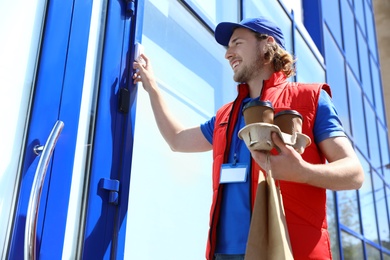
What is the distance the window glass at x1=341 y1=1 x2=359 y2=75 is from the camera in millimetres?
6692

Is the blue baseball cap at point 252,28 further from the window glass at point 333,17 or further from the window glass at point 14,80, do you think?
the window glass at point 333,17

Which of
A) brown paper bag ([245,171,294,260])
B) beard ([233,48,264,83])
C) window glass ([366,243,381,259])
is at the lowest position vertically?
window glass ([366,243,381,259])

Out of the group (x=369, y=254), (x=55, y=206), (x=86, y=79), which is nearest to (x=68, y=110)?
(x=86, y=79)

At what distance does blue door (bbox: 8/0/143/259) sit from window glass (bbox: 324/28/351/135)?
3.72 m

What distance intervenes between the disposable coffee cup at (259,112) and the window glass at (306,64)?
2.86 meters

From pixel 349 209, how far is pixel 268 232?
468 centimetres

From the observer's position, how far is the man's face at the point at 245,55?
60.1 inches

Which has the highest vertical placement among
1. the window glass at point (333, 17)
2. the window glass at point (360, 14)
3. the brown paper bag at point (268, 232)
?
the window glass at point (360, 14)

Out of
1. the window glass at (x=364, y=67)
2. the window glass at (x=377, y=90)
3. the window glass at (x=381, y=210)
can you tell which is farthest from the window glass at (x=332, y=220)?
the window glass at (x=377, y=90)

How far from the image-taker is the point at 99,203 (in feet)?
4.58

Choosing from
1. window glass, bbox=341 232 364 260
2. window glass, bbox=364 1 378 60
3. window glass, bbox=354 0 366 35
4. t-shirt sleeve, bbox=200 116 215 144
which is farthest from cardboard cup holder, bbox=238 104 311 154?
window glass, bbox=364 1 378 60

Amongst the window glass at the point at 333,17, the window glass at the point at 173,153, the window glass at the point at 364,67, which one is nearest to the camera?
the window glass at the point at 173,153

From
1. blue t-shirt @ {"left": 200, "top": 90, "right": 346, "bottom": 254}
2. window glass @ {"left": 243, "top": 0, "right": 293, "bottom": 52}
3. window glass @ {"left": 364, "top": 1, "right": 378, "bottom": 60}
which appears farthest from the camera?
window glass @ {"left": 364, "top": 1, "right": 378, "bottom": 60}

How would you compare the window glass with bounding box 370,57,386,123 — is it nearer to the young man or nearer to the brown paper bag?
the young man
